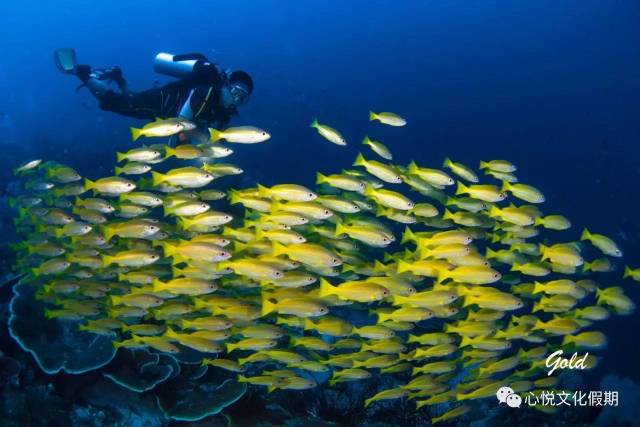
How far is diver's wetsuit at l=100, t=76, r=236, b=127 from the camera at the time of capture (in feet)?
21.2

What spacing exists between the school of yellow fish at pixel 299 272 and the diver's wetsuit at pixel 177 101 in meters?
1.48

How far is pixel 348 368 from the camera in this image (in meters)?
5.21

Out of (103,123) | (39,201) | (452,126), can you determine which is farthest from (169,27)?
(39,201)

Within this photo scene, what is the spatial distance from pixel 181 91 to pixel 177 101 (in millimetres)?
203

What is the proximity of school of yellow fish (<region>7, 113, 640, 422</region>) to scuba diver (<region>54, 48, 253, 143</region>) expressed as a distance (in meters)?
1.54

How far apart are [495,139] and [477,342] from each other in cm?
2745

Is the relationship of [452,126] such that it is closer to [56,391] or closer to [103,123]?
[103,123]

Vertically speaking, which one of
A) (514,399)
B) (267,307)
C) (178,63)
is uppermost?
(178,63)

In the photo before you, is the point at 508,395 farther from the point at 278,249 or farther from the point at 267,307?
the point at 278,249

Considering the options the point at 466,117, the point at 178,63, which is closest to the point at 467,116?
the point at 466,117

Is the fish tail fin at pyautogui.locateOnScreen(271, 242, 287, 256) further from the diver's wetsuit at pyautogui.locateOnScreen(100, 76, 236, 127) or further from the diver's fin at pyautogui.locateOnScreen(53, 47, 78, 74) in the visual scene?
the diver's fin at pyautogui.locateOnScreen(53, 47, 78, 74)

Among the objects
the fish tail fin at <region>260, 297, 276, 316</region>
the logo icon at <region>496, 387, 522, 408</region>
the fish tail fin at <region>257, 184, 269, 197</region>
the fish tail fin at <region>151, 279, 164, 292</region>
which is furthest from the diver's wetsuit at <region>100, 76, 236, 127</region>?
the logo icon at <region>496, 387, 522, 408</region>

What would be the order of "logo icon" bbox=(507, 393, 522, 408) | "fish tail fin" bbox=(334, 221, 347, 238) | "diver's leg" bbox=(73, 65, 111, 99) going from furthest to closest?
"diver's leg" bbox=(73, 65, 111, 99), "logo icon" bbox=(507, 393, 522, 408), "fish tail fin" bbox=(334, 221, 347, 238)

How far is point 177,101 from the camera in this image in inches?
319
